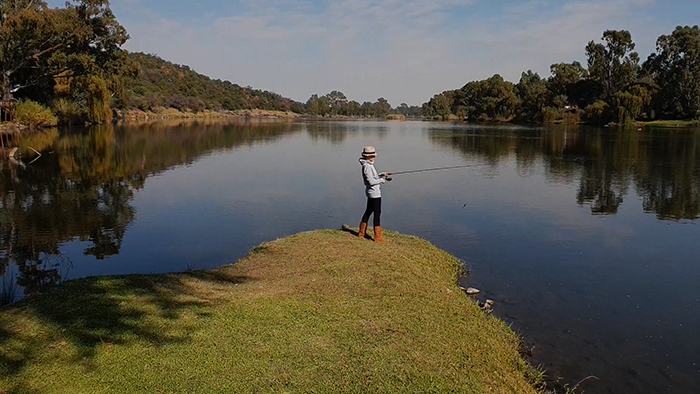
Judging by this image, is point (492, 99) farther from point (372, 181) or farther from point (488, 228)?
point (372, 181)

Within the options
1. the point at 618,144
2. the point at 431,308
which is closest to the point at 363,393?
the point at 431,308

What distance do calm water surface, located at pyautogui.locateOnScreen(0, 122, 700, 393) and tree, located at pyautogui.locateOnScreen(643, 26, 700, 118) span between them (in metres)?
57.6

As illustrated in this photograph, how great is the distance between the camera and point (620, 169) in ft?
89.5

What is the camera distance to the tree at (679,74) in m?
76.4

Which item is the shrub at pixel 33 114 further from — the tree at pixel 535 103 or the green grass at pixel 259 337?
the tree at pixel 535 103

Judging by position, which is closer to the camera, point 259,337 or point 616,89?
point 259,337

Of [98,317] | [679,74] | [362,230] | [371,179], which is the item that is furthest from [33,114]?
[679,74]

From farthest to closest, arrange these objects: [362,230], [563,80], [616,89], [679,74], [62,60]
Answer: [563,80] < [616,89] < [679,74] < [62,60] < [362,230]

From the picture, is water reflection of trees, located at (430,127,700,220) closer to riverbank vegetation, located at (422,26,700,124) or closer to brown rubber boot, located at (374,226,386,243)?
brown rubber boot, located at (374,226,386,243)

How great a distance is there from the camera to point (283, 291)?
7.61 meters

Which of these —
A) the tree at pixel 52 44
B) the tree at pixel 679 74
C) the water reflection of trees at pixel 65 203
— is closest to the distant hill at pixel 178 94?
the tree at pixel 52 44

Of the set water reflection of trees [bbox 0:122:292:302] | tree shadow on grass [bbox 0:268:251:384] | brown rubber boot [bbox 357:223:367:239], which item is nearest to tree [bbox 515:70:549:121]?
water reflection of trees [bbox 0:122:292:302]

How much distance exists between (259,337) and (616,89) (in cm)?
10651

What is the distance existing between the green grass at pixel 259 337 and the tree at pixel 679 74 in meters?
84.0
